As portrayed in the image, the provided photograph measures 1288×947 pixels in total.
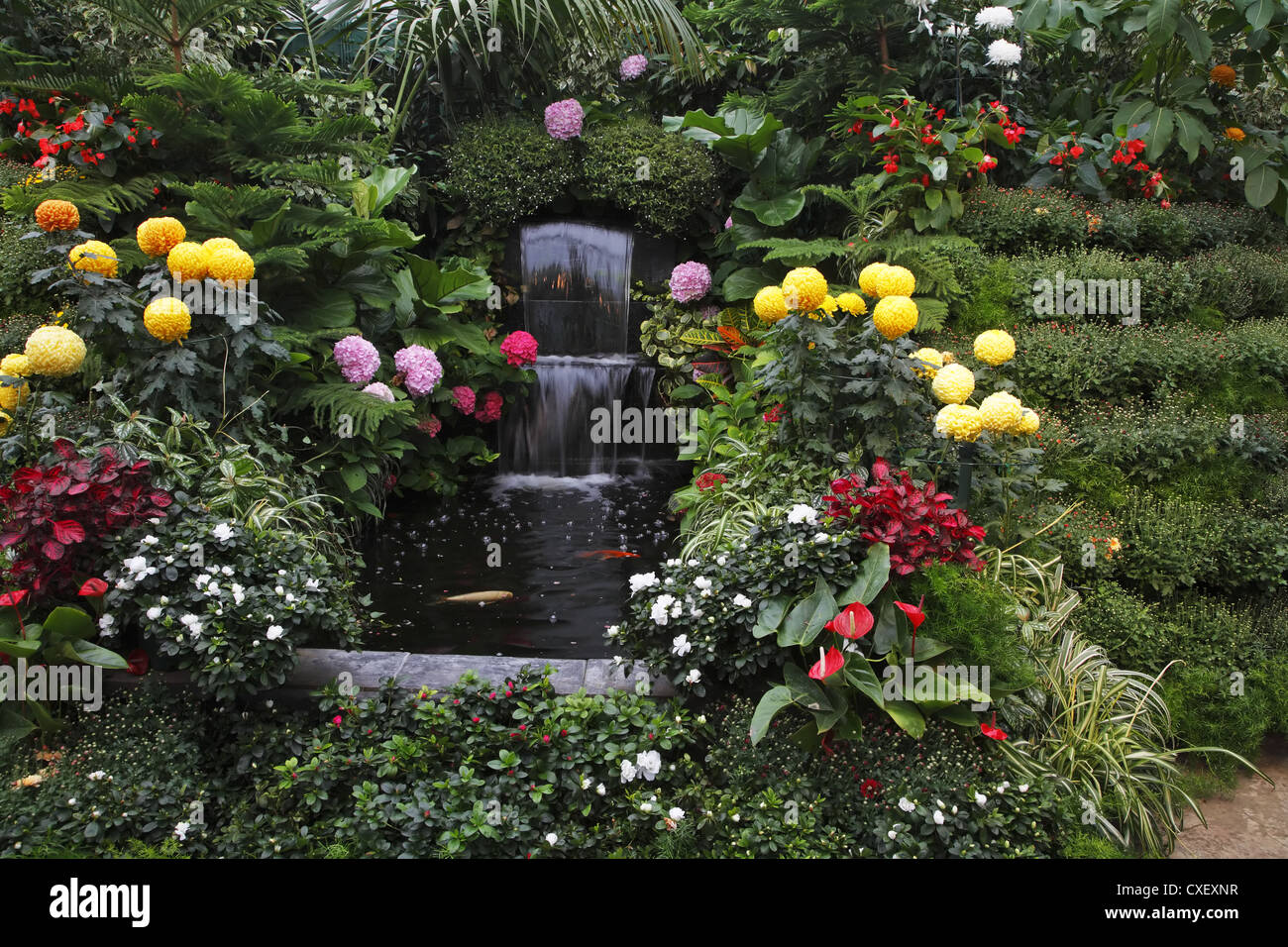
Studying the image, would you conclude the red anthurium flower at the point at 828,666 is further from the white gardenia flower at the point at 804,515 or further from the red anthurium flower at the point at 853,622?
the white gardenia flower at the point at 804,515

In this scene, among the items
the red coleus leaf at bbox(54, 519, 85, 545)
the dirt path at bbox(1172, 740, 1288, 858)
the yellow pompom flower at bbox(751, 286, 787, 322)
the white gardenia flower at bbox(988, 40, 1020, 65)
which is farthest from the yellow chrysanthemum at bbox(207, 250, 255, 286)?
the white gardenia flower at bbox(988, 40, 1020, 65)

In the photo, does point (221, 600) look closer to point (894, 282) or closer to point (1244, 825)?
point (894, 282)

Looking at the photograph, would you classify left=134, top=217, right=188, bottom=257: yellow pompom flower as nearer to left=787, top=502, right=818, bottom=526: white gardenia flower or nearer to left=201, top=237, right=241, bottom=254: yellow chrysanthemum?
left=201, top=237, right=241, bottom=254: yellow chrysanthemum

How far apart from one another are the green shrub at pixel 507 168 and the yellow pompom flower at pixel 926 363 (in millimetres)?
4018

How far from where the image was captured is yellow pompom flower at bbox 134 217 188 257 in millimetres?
3764

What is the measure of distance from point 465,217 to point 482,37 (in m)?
1.37

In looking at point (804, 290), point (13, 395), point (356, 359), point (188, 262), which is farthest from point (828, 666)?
point (13, 395)

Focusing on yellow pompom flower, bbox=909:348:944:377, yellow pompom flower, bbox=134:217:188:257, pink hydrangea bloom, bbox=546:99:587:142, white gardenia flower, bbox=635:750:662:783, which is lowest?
white gardenia flower, bbox=635:750:662:783

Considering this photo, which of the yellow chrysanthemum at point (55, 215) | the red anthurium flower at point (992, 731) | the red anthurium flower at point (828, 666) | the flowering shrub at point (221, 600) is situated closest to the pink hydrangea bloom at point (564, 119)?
the yellow chrysanthemum at point (55, 215)

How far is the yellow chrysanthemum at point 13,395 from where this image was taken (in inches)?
143

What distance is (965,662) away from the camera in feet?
9.46

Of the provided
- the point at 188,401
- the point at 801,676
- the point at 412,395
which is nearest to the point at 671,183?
the point at 412,395

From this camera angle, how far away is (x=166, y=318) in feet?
11.6

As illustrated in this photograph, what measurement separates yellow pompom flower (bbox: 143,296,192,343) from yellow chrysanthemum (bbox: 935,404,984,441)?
10.3 feet
